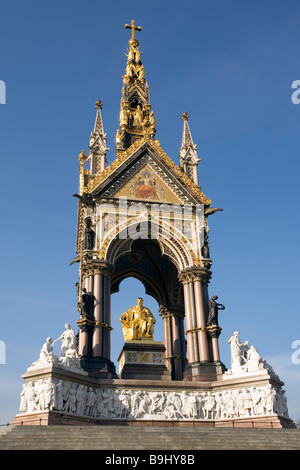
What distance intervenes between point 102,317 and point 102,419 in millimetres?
4629

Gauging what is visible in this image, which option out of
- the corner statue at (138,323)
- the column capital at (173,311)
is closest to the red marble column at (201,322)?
the corner statue at (138,323)

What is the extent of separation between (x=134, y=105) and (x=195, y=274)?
44.3ft

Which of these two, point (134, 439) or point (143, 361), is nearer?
point (134, 439)

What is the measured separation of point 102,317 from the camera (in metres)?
23.4

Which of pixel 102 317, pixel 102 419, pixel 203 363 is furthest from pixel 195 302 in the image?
pixel 102 419

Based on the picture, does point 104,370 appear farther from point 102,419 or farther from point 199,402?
point 199,402

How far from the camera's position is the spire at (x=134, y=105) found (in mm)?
30692

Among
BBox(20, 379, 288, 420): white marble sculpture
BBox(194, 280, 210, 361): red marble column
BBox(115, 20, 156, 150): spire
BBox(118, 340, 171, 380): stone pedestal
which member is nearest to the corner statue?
BBox(118, 340, 171, 380): stone pedestal

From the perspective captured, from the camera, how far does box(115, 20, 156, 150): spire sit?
3069cm

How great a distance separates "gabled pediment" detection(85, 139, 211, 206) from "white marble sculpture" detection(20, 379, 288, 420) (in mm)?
10268

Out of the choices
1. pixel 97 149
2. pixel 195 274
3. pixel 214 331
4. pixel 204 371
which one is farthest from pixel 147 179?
pixel 204 371

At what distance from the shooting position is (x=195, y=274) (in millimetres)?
25422

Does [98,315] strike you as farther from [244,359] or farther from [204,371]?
[244,359]
